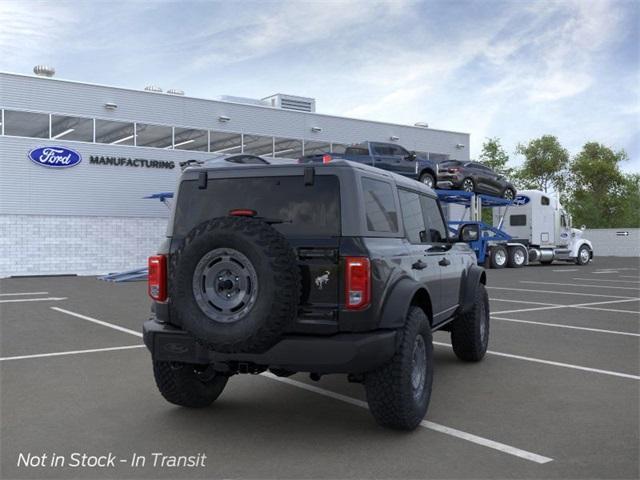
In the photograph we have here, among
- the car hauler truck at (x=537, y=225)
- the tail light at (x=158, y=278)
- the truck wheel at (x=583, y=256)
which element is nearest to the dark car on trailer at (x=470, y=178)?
the car hauler truck at (x=537, y=225)

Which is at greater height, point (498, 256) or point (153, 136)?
point (153, 136)

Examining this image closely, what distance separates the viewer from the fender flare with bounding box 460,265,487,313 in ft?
23.3

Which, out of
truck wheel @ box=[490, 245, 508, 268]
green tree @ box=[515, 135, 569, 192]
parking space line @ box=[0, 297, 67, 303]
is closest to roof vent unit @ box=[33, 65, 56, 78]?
parking space line @ box=[0, 297, 67, 303]

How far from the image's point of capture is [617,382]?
251 inches

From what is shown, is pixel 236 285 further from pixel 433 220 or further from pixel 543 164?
pixel 543 164

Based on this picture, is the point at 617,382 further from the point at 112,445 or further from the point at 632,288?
the point at 632,288

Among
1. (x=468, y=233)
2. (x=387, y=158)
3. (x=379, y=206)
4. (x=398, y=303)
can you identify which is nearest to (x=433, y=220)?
(x=468, y=233)

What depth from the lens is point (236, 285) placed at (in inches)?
175

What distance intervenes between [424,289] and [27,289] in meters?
16.1

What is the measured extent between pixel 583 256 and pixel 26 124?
26.2 meters

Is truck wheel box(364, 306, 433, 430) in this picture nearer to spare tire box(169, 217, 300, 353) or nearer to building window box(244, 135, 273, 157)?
spare tire box(169, 217, 300, 353)

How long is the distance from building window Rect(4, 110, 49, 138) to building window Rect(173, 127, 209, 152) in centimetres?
550

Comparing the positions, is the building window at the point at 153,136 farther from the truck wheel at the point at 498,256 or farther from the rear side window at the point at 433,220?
the rear side window at the point at 433,220

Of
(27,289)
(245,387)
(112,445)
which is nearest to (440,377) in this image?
(245,387)
